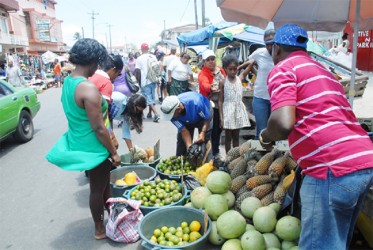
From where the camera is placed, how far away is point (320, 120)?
176cm

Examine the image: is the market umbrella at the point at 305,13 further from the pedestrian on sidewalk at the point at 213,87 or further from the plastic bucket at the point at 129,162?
the plastic bucket at the point at 129,162

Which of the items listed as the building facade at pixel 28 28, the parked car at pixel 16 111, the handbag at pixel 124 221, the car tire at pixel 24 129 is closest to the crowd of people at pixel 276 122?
the handbag at pixel 124 221

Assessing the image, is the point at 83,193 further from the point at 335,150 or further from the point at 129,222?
the point at 335,150

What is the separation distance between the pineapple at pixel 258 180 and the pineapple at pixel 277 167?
6 centimetres

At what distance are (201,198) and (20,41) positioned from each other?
123 feet

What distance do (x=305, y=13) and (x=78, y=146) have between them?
10.8 ft

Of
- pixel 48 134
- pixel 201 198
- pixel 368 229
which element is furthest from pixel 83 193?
pixel 48 134

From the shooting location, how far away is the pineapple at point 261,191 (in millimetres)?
3012

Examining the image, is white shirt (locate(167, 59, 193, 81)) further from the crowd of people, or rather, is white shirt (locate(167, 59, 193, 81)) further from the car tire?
the car tire

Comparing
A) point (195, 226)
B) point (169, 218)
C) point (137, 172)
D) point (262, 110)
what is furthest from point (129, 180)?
point (262, 110)

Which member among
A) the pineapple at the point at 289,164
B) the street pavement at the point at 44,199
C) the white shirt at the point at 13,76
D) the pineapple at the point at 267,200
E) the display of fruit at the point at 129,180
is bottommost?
the street pavement at the point at 44,199

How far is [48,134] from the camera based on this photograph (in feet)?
27.1

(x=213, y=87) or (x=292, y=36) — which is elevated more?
(x=292, y=36)

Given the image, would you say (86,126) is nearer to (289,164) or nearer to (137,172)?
(137,172)
